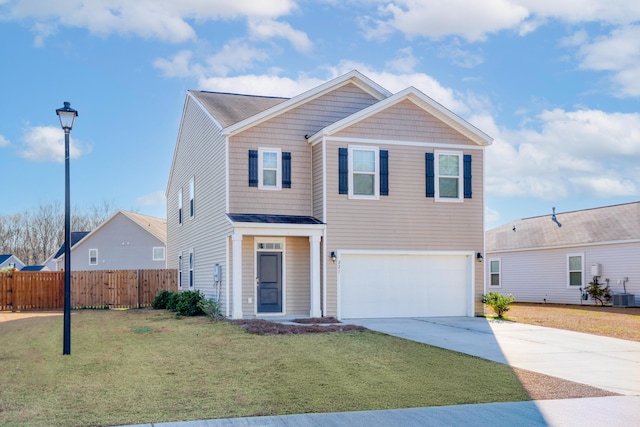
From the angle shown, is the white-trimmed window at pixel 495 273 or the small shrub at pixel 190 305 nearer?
the small shrub at pixel 190 305

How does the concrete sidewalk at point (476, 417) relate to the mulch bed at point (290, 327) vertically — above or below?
above

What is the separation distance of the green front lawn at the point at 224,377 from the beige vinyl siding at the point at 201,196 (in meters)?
5.61

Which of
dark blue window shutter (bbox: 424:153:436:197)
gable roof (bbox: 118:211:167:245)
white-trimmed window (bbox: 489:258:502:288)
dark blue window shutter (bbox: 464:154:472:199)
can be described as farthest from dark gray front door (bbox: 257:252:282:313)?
gable roof (bbox: 118:211:167:245)

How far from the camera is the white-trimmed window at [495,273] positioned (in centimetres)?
3422

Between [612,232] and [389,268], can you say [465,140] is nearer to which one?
[389,268]

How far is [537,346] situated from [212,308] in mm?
9525

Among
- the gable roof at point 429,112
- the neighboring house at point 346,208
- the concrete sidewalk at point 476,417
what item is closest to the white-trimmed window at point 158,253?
the neighboring house at point 346,208

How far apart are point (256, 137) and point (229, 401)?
476 inches

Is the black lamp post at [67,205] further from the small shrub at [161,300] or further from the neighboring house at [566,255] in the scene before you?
the neighboring house at [566,255]

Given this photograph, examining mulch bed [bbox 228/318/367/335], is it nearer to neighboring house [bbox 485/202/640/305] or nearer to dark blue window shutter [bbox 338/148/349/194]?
dark blue window shutter [bbox 338/148/349/194]

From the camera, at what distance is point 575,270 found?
96.4 feet

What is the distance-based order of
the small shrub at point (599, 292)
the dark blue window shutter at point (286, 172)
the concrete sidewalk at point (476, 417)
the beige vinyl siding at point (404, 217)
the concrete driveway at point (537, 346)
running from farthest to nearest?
the small shrub at point (599, 292) → the dark blue window shutter at point (286, 172) → the beige vinyl siding at point (404, 217) → the concrete driveway at point (537, 346) → the concrete sidewalk at point (476, 417)

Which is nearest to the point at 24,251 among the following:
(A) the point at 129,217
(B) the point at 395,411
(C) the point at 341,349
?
(A) the point at 129,217

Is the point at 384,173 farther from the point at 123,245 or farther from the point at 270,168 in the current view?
the point at 123,245
